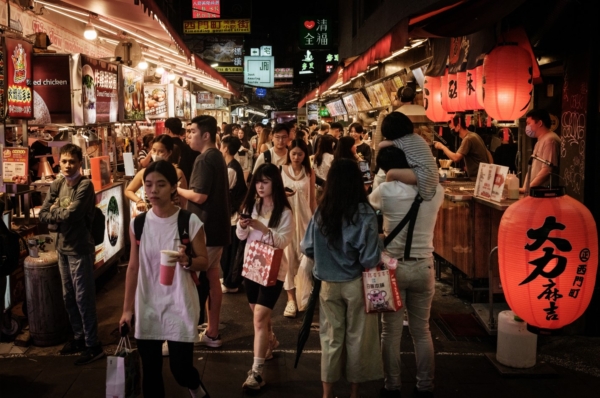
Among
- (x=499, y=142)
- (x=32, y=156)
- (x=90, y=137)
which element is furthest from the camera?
(x=499, y=142)

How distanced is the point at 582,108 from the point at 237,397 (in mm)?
4485

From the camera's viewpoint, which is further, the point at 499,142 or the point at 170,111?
the point at 170,111

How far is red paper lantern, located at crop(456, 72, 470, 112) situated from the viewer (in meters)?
8.99

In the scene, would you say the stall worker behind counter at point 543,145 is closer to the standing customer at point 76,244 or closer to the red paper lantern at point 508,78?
the red paper lantern at point 508,78

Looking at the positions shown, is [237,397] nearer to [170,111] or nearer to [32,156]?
[32,156]

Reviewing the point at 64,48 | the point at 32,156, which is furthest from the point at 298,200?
the point at 64,48

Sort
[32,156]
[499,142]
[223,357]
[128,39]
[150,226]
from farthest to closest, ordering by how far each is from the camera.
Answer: [499,142] → [128,39] → [32,156] → [223,357] → [150,226]

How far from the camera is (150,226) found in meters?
4.29

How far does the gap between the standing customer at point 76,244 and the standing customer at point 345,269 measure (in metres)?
2.56

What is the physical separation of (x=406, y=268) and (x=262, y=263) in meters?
1.17

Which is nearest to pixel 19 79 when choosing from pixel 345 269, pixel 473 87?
pixel 345 269

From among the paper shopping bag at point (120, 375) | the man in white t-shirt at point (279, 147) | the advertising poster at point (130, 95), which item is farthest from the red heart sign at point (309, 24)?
the paper shopping bag at point (120, 375)

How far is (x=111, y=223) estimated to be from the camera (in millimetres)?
8953

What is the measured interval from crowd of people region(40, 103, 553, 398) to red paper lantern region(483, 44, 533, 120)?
2215mm
